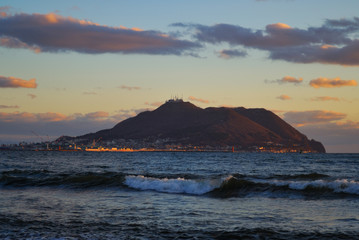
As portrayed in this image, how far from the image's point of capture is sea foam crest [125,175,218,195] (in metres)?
32.5

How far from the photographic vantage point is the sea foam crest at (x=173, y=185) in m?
32.5

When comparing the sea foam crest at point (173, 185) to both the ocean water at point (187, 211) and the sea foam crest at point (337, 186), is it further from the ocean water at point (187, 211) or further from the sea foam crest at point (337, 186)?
the sea foam crest at point (337, 186)

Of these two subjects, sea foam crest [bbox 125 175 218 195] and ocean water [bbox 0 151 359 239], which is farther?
sea foam crest [bbox 125 175 218 195]

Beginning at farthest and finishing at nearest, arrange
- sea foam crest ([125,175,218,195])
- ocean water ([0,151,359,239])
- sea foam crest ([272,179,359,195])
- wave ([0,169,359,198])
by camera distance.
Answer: sea foam crest ([125,175,218,195]) < wave ([0,169,359,198]) < sea foam crest ([272,179,359,195]) < ocean water ([0,151,359,239])

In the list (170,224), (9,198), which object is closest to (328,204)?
(170,224)

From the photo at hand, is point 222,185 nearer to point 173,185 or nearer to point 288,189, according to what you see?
point 173,185

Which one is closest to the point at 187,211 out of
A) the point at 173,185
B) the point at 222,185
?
the point at 222,185

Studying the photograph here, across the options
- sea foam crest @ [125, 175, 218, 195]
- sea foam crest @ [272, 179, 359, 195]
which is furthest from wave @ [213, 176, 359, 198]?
sea foam crest @ [125, 175, 218, 195]

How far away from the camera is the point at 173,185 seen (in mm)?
34250

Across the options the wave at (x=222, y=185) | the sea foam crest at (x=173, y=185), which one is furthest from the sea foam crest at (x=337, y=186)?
the sea foam crest at (x=173, y=185)

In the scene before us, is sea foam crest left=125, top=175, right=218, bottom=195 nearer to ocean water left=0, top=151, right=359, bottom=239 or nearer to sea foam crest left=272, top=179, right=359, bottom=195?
ocean water left=0, top=151, right=359, bottom=239

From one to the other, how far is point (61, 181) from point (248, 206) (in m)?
Answer: 23.0

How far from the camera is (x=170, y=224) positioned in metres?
18.7

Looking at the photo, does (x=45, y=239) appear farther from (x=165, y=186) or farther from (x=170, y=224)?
(x=165, y=186)
